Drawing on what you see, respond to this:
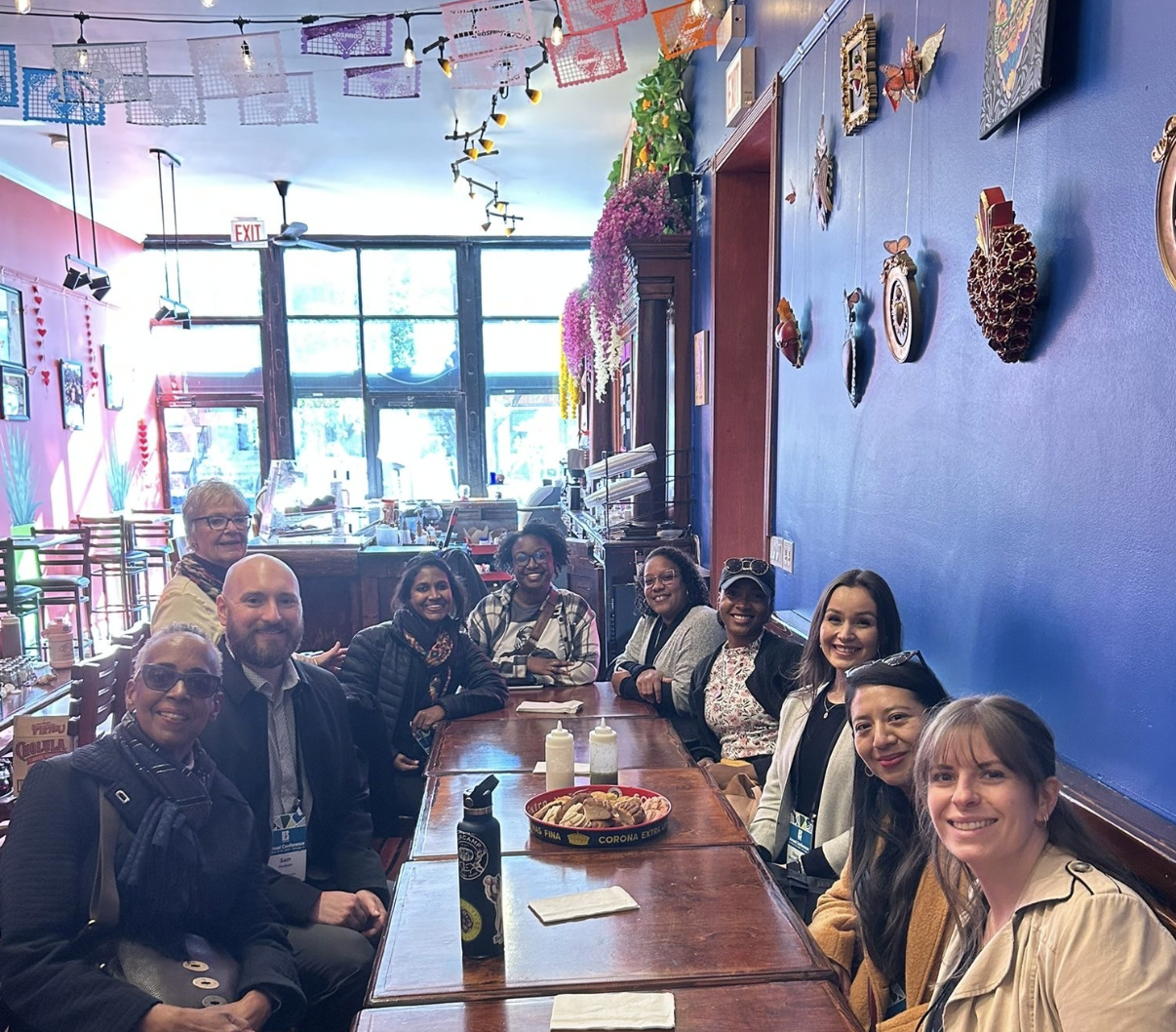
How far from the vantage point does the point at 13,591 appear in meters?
6.64

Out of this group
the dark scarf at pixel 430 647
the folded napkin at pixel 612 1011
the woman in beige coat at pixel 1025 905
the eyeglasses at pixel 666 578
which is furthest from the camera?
the eyeglasses at pixel 666 578

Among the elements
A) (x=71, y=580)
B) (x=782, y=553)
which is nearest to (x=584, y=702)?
(x=782, y=553)

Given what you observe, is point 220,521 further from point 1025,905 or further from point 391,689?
point 1025,905

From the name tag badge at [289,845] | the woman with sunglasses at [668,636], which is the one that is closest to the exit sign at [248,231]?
the woman with sunglasses at [668,636]

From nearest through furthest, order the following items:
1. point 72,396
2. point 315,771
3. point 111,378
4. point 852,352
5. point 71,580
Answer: point 315,771, point 852,352, point 71,580, point 72,396, point 111,378

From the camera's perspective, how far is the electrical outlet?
12.5ft

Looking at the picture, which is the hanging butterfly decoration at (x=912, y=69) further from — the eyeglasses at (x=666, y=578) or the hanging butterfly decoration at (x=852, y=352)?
the eyeglasses at (x=666, y=578)

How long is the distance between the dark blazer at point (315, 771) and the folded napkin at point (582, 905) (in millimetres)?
908

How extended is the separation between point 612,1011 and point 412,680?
221 cm

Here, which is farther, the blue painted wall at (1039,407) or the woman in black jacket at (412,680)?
the woman in black jacket at (412,680)

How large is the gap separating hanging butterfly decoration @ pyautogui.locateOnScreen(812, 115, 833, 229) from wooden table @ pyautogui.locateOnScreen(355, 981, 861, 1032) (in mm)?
2549

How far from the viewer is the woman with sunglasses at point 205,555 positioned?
3354mm

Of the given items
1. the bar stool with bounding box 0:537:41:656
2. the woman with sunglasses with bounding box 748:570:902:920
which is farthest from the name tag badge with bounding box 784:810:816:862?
the bar stool with bounding box 0:537:41:656

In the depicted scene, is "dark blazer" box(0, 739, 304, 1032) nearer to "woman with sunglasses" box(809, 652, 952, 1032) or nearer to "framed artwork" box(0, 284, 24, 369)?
"woman with sunglasses" box(809, 652, 952, 1032)
